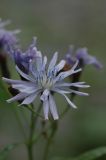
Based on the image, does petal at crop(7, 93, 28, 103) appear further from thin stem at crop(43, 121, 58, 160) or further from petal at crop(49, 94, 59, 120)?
thin stem at crop(43, 121, 58, 160)

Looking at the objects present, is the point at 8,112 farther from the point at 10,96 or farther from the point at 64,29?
the point at 64,29

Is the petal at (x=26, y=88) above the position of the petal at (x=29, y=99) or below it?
above

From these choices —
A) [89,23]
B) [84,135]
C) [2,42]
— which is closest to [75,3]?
[89,23]

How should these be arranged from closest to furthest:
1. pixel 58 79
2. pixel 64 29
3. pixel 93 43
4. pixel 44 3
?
pixel 58 79
pixel 93 43
pixel 64 29
pixel 44 3

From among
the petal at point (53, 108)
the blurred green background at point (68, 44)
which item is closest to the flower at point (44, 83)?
the petal at point (53, 108)

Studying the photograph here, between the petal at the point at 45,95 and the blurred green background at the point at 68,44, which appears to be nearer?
the petal at the point at 45,95

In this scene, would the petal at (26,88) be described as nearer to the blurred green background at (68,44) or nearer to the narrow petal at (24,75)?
the narrow petal at (24,75)

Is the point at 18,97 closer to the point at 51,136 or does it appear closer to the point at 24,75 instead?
the point at 24,75

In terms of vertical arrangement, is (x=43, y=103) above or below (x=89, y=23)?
below

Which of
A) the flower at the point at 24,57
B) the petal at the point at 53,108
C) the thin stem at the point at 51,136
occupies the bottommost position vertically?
the thin stem at the point at 51,136
